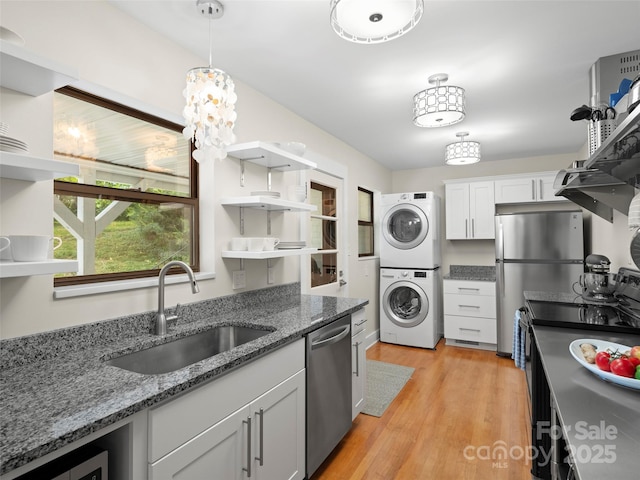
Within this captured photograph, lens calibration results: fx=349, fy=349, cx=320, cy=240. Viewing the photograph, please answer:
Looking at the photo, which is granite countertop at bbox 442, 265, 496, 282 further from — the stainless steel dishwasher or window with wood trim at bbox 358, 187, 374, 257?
the stainless steel dishwasher

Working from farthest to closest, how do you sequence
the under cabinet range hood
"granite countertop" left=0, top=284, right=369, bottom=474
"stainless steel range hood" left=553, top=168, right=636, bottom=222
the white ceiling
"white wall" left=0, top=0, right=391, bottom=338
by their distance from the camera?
"stainless steel range hood" left=553, top=168, right=636, bottom=222 → the white ceiling → "white wall" left=0, top=0, right=391, bottom=338 → the under cabinet range hood → "granite countertop" left=0, top=284, right=369, bottom=474

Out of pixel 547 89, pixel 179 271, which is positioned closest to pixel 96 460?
pixel 179 271

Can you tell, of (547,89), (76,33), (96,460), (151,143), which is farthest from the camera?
(547,89)

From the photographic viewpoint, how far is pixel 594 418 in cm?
89

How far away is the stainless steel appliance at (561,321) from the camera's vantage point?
1.72 m

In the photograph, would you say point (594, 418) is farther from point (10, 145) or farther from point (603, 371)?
point (10, 145)

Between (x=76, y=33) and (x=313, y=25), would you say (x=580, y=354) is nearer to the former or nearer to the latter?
(x=313, y=25)

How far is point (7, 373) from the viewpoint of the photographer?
119 centimetres

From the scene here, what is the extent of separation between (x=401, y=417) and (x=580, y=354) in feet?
5.48

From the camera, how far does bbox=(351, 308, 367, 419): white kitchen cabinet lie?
2394mm

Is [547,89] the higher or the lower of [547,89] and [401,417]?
the higher

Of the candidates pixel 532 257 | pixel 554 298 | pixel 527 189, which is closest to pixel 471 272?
pixel 532 257

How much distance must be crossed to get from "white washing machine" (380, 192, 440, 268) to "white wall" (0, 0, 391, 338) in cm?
210

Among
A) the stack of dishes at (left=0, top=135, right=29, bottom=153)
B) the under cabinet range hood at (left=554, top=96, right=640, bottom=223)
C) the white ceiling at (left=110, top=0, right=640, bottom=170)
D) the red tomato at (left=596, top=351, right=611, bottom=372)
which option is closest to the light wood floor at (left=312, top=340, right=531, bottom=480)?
the red tomato at (left=596, top=351, right=611, bottom=372)
